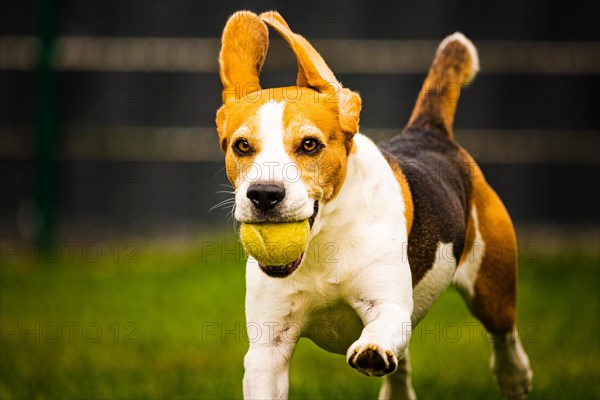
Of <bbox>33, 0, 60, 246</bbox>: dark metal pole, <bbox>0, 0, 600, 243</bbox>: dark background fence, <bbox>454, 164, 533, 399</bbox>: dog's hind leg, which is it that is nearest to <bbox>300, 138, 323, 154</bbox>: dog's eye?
<bbox>454, 164, 533, 399</bbox>: dog's hind leg

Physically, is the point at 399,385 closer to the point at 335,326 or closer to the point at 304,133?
the point at 335,326

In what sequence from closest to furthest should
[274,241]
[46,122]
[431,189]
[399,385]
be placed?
[274,241], [431,189], [399,385], [46,122]

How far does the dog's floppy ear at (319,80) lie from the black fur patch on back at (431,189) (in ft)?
2.40

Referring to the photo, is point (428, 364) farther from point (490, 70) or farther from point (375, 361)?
point (490, 70)

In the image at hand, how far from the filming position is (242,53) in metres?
4.89

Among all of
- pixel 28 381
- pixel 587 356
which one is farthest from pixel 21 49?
pixel 587 356

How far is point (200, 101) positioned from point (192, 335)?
4.45 m

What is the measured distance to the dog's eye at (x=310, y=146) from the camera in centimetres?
438

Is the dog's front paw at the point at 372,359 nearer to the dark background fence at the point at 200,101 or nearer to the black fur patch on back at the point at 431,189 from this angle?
the black fur patch on back at the point at 431,189

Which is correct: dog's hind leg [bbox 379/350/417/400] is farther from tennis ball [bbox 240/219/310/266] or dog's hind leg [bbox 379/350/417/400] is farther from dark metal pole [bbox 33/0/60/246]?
dark metal pole [bbox 33/0/60/246]

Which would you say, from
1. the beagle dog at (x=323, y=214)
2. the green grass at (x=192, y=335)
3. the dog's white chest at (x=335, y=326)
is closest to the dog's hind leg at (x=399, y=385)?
the green grass at (x=192, y=335)

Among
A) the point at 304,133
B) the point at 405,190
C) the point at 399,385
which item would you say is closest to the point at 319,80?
the point at 304,133

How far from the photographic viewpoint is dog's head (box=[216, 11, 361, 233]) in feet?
13.8

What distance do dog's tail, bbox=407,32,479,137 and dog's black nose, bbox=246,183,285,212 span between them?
233 cm
